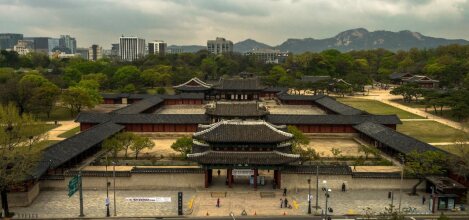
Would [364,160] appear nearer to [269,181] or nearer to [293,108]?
[269,181]

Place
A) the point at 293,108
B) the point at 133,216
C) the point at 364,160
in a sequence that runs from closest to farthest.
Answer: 1. the point at 133,216
2. the point at 364,160
3. the point at 293,108

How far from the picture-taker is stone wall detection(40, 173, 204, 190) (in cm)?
4275

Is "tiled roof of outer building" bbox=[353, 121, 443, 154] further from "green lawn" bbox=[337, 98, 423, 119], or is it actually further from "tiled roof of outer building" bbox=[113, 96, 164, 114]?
"tiled roof of outer building" bbox=[113, 96, 164, 114]

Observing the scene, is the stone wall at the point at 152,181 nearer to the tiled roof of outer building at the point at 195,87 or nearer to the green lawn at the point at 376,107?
the green lawn at the point at 376,107

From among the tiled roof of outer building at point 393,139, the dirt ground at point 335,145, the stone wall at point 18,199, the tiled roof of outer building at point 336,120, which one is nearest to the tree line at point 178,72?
the tiled roof of outer building at point 336,120

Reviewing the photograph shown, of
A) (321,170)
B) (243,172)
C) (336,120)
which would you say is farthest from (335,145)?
(243,172)

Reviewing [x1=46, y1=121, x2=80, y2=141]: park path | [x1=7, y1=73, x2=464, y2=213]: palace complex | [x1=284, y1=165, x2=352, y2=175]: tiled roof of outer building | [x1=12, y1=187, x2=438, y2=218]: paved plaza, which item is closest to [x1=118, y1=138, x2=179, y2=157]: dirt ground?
[x1=7, y1=73, x2=464, y2=213]: palace complex

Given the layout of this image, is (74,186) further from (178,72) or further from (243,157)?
(178,72)

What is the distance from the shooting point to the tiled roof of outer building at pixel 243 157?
40.4 metres

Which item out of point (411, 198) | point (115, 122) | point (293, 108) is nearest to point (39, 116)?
point (115, 122)

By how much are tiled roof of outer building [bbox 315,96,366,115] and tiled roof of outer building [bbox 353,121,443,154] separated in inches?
449

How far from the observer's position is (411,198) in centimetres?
4053

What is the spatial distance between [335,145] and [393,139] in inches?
446

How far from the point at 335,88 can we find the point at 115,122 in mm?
83380
